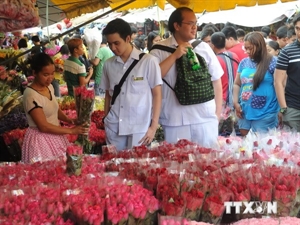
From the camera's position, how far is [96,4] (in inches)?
230

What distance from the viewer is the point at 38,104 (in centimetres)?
355

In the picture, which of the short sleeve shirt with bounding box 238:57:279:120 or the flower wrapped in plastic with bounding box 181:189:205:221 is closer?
the flower wrapped in plastic with bounding box 181:189:205:221

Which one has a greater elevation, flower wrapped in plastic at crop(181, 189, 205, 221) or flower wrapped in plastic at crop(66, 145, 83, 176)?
flower wrapped in plastic at crop(66, 145, 83, 176)

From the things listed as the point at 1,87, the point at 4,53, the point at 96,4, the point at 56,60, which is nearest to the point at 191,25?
the point at 1,87

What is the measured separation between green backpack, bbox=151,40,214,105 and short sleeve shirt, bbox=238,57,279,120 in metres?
1.51

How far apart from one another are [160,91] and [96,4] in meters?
2.65

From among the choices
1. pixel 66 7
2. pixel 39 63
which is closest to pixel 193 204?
pixel 39 63

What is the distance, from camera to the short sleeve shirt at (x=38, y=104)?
140 inches

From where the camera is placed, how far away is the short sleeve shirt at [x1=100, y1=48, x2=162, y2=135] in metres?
3.55

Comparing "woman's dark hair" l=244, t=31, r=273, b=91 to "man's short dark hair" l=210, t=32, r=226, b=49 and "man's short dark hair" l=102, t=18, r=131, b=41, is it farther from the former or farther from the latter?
"man's short dark hair" l=102, t=18, r=131, b=41

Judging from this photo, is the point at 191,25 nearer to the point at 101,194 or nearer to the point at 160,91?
the point at 160,91

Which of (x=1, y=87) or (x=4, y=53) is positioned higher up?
(x=4, y=53)

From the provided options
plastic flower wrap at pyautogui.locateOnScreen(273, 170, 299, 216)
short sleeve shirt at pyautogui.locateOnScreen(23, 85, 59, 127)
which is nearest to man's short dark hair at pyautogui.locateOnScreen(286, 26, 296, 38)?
short sleeve shirt at pyautogui.locateOnScreen(23, 85, 59, 127)

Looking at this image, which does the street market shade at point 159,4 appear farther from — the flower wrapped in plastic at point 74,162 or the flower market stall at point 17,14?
the flower wrapped in plastic at point 74,162
